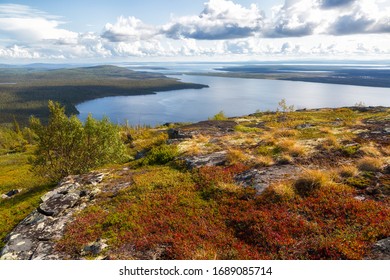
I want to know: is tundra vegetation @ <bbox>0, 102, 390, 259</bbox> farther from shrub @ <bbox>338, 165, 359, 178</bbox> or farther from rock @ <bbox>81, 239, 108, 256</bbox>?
rock @ <bbox>81, 239, 108, 256</bbox>

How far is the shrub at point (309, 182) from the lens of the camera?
13.8 meters

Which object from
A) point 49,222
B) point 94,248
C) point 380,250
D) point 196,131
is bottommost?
point 196,131

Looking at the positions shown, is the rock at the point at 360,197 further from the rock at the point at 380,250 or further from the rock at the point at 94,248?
the rock at the point at 94,248

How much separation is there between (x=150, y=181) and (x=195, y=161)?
14.6ft

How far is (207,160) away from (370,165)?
10.9 meters

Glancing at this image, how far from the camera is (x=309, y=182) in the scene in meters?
14.2

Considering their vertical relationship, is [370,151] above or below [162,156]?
above

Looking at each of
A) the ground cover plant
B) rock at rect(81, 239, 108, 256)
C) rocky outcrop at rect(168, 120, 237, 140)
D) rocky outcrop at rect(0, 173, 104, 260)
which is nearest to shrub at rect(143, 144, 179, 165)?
the ground cover plant

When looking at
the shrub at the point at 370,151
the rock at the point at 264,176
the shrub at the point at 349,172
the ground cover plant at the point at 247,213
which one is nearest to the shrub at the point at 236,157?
the ground cover plant at the point at 247,213

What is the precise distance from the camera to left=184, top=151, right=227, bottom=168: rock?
20.2 m

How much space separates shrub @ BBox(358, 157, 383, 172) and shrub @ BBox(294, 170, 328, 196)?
3116 mm

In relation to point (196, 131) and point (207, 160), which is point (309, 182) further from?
point (196, 131)

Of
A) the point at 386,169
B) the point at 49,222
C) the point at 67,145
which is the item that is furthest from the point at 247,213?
the point at 67,145
